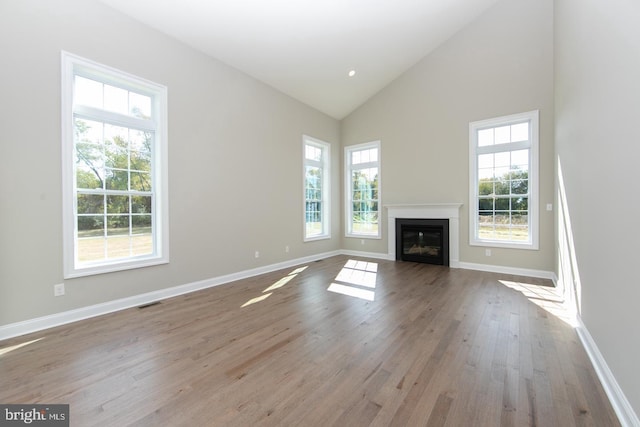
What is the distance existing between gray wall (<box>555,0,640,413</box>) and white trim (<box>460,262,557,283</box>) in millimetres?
1837

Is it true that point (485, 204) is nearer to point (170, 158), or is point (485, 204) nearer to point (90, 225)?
point (170, 158)

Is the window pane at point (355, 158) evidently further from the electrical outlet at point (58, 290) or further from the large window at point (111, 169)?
the electrical outlet at point (58, 290)

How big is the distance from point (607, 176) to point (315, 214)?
4906mm

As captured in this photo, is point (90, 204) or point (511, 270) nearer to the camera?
point (90, 204)

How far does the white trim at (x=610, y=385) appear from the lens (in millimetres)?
1413

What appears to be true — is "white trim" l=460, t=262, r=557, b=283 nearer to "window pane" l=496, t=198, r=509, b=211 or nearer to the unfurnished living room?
the unfurnished living room

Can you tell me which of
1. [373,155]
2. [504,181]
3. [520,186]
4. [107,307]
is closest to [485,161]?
[504,181]

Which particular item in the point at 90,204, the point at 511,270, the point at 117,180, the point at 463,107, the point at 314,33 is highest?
the point at 314,33

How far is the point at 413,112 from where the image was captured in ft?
18.8

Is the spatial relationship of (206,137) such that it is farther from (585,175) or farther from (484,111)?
(484,111)

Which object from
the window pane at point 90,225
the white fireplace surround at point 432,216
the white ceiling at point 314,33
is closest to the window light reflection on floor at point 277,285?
the window pane at point 90,225

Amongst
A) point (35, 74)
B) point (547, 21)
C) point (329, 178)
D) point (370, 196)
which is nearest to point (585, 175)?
point (547, 21)

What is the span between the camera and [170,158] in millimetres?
3590

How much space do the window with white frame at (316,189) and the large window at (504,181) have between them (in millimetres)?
3034
